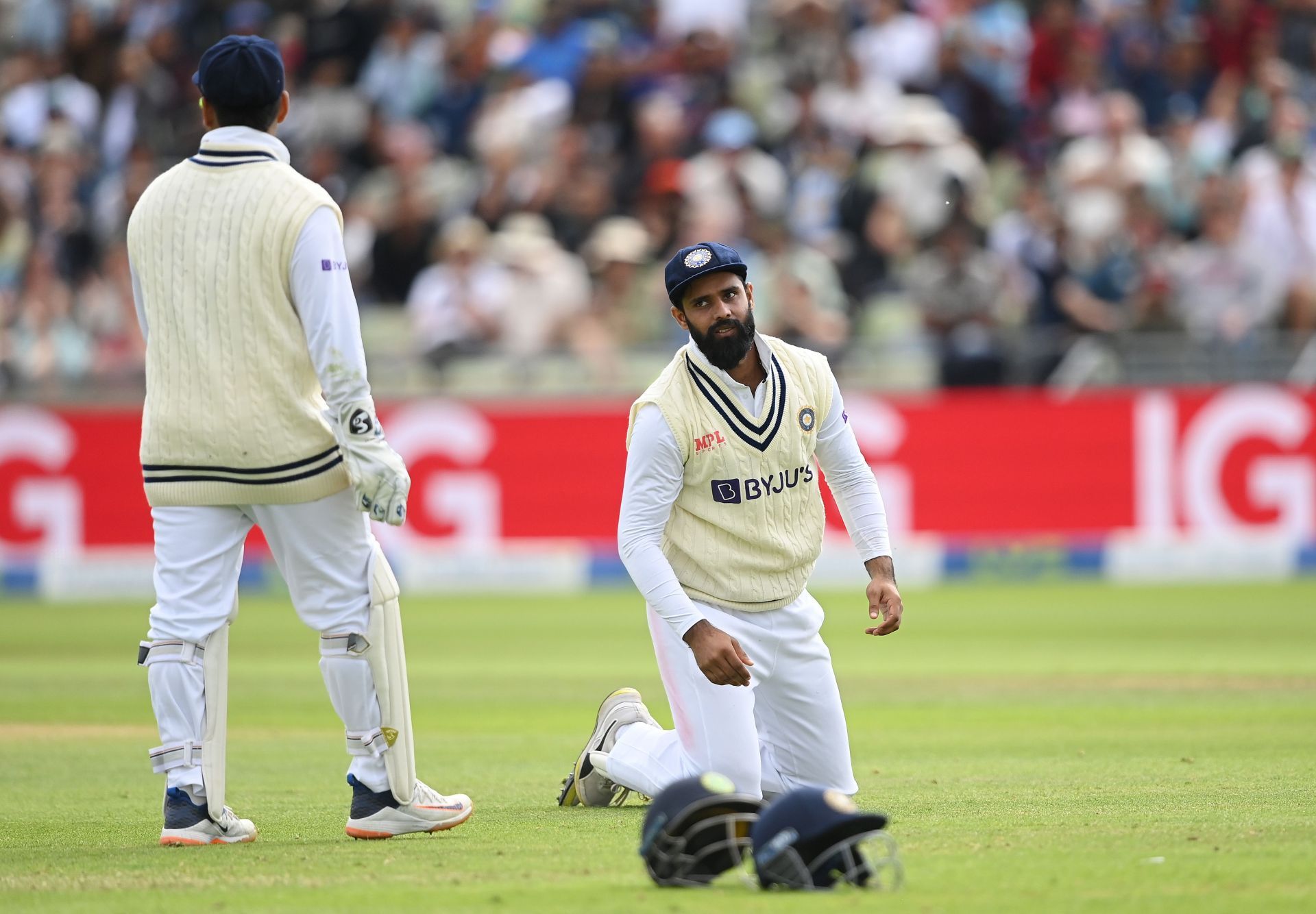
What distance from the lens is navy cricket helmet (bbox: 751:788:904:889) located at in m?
4.55

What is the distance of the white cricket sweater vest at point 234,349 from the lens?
566 cm

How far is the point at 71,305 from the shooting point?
1802 cm

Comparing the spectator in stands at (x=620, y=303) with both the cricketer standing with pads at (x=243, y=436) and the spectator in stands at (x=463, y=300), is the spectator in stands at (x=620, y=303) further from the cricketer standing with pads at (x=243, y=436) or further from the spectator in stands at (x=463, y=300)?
the cricketer standing with pads at (x=243, y=436)

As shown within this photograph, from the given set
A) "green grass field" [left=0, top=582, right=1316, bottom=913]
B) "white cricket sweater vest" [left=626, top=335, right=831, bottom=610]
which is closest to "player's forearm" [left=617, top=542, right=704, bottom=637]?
"white cricket sweater vest" [left=626, top=335, right=831, bottom=610]

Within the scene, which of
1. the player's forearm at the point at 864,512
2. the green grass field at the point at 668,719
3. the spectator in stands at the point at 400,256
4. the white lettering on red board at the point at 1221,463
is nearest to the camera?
the green grass field at the point at 668,719

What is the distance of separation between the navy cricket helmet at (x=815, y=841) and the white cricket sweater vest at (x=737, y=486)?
4.59ft

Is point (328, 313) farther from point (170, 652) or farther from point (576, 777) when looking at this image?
point (576, 777)

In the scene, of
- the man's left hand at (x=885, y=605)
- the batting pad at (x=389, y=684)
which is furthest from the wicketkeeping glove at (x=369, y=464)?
the man's left hand at (x=885, y=605)

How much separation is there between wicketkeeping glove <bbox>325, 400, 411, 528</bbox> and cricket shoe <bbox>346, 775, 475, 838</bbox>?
86 cm

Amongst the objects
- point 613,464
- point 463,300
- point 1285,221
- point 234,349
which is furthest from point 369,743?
point 1285,221

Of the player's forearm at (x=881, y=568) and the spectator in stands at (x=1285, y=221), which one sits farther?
the spectator in stands at (x=1285, y=221)

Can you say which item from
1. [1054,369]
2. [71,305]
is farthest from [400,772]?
[71,305]

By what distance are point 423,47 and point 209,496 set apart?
14686mm

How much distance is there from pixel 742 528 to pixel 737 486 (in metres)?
0.13
